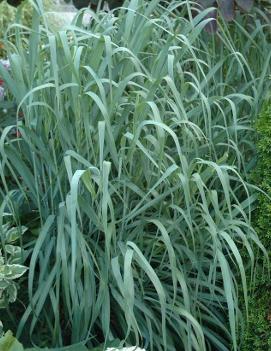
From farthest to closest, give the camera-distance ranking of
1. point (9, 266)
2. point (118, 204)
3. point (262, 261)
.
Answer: point (262, 261) → point (118, 204) → point (9, 266)

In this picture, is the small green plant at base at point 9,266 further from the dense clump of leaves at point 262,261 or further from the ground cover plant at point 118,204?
the dense clump of leaves at point 262,261

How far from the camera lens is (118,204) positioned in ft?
8.36

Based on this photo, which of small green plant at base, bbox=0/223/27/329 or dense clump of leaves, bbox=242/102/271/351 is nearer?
small green plant at base, bbox=0/223/27/329

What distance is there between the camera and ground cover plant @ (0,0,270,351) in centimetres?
231

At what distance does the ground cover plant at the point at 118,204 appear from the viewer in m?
2.31

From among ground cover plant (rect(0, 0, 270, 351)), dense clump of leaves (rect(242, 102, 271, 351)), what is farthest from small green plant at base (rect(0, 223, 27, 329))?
dense clump of leaves (rect(242, 102, 271, 351))

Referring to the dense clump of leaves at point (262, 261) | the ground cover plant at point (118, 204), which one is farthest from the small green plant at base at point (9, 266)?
the dense clump of leaves at point (262, 261)

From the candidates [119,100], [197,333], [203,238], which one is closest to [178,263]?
[203,238]

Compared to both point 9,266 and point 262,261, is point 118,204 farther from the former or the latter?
point 262,261

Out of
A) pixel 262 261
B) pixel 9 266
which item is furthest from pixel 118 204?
pixel 262 261

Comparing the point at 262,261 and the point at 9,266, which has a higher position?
the point at 9,266

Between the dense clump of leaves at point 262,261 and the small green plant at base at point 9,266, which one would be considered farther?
the dense clump of leaves at point 262,261

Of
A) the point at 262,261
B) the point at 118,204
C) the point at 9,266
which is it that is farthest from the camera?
the point at 262,261

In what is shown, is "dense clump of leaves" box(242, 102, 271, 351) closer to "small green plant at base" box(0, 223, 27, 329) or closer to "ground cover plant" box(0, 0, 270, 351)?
"ground cover plant" box(0, 0, 270, 351)
